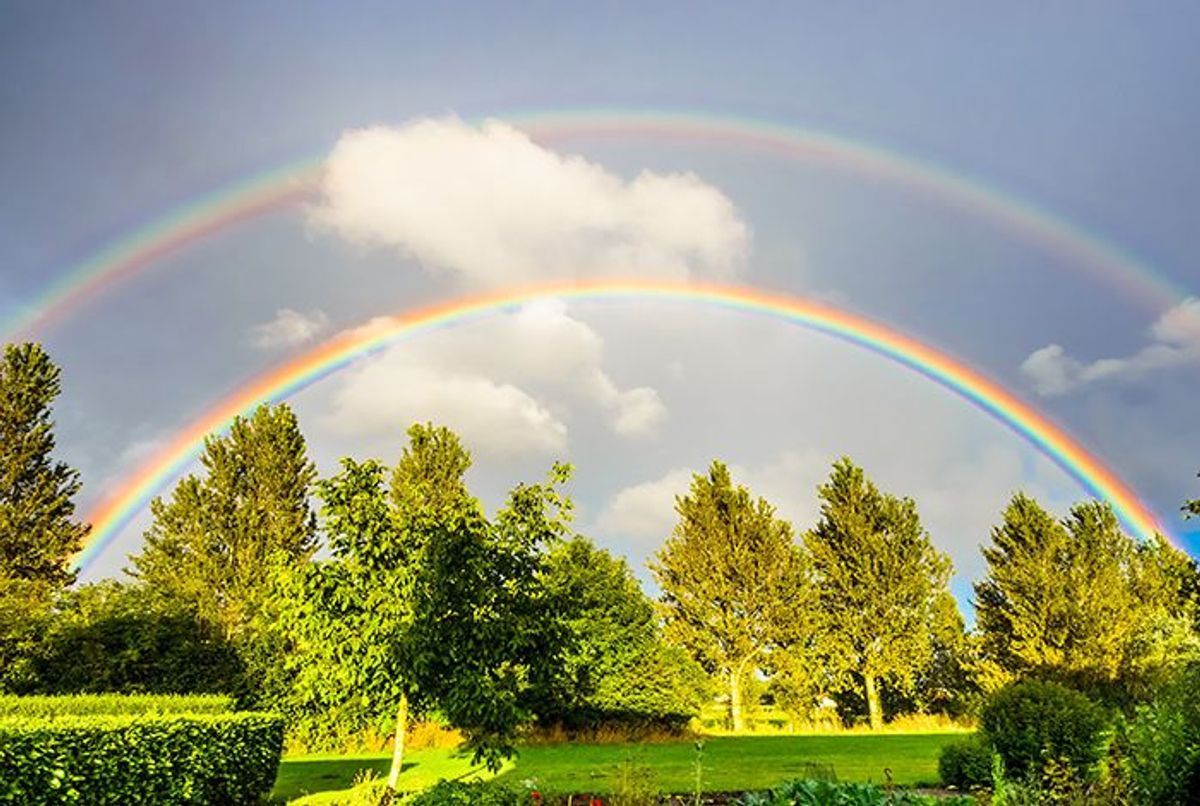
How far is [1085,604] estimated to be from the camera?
34906mm

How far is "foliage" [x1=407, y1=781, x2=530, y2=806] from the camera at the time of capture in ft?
22.2

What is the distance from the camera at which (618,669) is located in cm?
3134

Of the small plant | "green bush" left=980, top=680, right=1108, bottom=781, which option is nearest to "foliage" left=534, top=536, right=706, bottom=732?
"green bush" left=980, top=680, right=1108, bottom=781

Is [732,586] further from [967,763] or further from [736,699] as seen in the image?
[967,763]

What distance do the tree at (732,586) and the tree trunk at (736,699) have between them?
5 cm

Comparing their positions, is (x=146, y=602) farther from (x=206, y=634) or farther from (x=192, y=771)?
(x=192, y=771)

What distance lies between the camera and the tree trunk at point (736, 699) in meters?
35.3

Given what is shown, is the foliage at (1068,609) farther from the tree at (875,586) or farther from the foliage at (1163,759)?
the foliage at (1163,759)

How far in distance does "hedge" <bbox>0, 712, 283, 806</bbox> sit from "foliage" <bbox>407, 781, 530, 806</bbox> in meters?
3.83

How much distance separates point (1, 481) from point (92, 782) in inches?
1220

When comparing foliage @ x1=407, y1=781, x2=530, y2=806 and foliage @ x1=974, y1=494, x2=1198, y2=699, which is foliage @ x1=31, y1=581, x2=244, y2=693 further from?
foliage @ x1=974, y1=494, x2=1198, y2=699

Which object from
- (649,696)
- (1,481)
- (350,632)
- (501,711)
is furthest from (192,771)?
(1,481)

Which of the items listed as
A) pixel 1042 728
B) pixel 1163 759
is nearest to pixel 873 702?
pixel 1042 728

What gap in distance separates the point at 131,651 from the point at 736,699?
24711 millimetres
